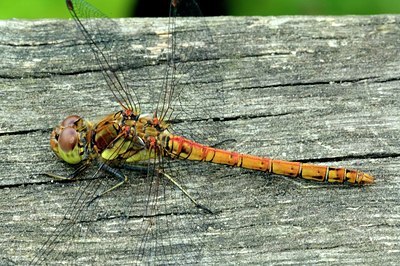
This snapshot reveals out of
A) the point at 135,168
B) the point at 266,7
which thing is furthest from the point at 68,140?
the point at 266,7

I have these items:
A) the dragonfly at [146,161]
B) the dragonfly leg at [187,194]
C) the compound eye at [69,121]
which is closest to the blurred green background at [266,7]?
the dragonfly at [146,161]

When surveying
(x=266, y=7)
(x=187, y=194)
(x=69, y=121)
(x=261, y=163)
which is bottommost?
(x=187, y=194)

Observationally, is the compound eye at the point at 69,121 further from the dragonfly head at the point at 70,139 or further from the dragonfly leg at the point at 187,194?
the dragonfly leg at the point at 187,194

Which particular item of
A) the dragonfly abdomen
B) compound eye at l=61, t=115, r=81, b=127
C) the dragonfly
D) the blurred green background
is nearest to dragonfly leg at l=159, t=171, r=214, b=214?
the dragonfly

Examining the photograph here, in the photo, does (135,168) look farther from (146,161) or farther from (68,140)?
(68,140)

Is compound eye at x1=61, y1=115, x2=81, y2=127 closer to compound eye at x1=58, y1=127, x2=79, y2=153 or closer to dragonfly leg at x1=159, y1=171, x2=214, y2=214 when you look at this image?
compound eye at x1=58, y1=127, x2=79, y2=153

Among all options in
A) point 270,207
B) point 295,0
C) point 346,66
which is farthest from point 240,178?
point 295,0
